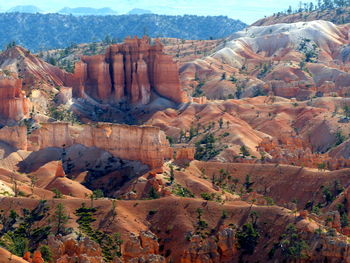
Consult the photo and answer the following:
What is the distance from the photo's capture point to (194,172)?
4358 inches

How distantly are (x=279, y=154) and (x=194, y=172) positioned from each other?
43.8 feet

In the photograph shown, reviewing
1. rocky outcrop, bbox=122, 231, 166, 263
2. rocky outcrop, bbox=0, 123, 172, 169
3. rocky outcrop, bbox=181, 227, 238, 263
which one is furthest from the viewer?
rocky outcrop, bbox=0, 123, 172, 169

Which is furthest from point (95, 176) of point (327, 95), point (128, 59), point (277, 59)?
point (277, 59)

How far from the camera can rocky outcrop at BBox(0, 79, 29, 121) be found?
128625 millimetres

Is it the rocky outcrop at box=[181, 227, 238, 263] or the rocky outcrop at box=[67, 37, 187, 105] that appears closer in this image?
the rocky outcrop at box=[181, 227, 238, 263]

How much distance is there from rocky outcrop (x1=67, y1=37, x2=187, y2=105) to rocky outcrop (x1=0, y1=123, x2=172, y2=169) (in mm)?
30933

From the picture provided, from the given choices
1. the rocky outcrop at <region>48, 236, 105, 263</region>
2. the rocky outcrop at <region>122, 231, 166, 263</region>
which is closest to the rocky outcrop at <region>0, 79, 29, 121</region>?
the rocky outcrop at <region>122, 231, 166, 263</region>

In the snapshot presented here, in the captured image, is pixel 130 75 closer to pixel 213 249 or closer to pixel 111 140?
pixel 111 140

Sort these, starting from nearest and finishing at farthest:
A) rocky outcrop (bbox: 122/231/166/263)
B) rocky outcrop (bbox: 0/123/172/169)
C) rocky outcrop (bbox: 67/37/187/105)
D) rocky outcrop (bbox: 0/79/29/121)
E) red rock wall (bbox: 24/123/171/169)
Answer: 1. rocky outcrop (bbox: 122/231/166/263)
2. red rock wall (bbox: 24/123/171/169)
3. rocky outcrop (bbox: 0/123/172/169)
4. rocky outcrop (bbox: 0/79/29/121)
5. rocky outcrop (bbox: 67/37/187/105)

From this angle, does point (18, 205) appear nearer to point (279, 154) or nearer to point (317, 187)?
point (317, 187)

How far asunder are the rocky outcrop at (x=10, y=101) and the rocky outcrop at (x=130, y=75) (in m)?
23.2

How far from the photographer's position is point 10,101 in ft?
424

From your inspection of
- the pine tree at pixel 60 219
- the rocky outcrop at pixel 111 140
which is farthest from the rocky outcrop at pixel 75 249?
the rocky outcrop at pixel 111 140

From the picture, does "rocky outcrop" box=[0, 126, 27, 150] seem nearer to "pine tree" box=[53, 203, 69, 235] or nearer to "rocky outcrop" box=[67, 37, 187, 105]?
"pine tree" box=[53, 203, 69, 235]
